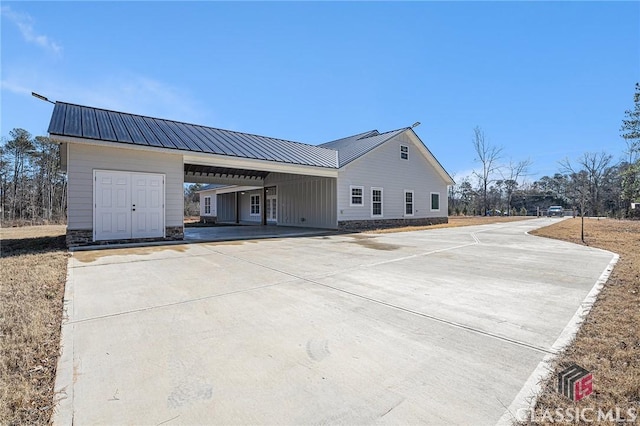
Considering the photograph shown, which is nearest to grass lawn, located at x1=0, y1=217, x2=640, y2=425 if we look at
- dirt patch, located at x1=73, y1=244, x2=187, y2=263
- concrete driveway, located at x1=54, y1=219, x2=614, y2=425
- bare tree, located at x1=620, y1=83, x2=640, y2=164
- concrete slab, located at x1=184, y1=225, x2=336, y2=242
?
concrete driveway, located at x1=54, y1=219, x2=614, y2=425

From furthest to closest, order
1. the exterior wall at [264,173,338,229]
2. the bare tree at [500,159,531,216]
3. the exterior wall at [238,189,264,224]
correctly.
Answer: the bare tree at [500,159,531,216], the exterior wall at [238,189,264,224], the exterior wall at [264,173,338,229]

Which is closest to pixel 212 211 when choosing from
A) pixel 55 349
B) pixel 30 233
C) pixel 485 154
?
pixel 30 233

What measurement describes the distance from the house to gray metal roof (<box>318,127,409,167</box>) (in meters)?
0.10

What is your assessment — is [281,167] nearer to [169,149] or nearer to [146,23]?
[169,149]

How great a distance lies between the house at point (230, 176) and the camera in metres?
9.59

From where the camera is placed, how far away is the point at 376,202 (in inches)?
712

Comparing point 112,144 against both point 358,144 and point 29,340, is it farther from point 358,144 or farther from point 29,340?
point 358,144

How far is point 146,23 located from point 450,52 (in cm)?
1211

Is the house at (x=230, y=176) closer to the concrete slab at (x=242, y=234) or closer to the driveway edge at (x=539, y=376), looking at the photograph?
the concrete slab at (x=242, y=234)

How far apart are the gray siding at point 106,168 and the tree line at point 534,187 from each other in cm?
3449

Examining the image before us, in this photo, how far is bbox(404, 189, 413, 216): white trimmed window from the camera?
785 inches

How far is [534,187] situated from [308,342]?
6015 centimetres

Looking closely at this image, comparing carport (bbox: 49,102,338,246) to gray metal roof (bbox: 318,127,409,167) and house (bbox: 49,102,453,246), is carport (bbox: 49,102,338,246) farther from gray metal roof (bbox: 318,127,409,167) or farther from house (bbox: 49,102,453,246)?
gray metal roof (bbox: 318,127,409,167)

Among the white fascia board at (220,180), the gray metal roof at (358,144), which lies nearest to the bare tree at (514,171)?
the gray metal roof at (358,144)
